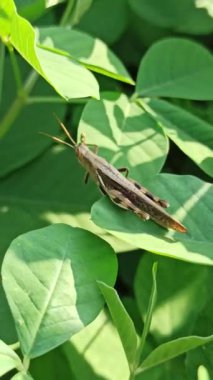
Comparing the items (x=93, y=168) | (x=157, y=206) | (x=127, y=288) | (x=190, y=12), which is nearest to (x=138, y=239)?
(x=157, y=206)

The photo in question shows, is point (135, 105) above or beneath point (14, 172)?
above

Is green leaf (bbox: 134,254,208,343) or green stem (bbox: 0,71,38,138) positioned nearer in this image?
green leaf (bbox: 134,254,208,343)

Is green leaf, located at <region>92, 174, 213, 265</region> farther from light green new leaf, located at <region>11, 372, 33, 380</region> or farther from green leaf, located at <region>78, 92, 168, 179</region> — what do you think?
light green new leaf, located at <region>11, 372, 33, 380</region>

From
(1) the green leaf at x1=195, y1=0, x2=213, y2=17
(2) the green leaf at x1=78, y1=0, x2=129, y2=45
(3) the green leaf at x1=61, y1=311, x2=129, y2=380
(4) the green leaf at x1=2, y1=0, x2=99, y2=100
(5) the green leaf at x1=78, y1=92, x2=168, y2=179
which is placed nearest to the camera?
(4) the green leaf at x1=2, y1=0, x2=99, y2=100

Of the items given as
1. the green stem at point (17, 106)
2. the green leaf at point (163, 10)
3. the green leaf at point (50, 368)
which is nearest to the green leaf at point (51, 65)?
the green stem at point (17, 106)

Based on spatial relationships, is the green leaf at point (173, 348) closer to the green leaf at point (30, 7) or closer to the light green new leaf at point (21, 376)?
the light green new leaf at point (21, 376)

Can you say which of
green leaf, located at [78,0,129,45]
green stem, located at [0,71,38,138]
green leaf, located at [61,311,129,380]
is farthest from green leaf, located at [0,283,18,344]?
green leaf, located at [78,0,129,45]

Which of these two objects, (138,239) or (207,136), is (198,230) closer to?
(138,239)
